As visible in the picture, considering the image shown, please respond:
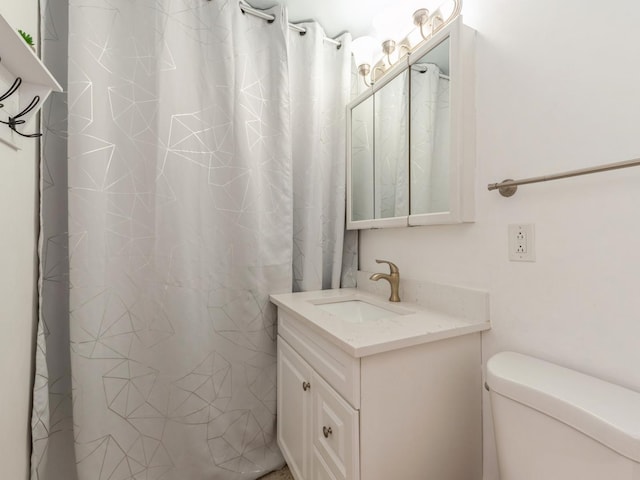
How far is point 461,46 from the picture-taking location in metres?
1.05

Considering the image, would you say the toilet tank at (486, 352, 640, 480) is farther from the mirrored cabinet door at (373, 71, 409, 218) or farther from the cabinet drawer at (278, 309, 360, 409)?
the mirrored cabinet door at (373, 71, 409, 218)

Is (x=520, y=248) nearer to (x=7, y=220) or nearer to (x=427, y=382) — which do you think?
(x=427, y=382)

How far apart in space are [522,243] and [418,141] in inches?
23.2

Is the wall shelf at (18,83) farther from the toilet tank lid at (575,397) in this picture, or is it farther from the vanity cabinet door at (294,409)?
the toilet tank lid at (575,397)

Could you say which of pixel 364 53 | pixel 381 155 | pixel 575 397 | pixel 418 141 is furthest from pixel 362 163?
pixel 575 397

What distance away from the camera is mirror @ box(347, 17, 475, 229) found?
1063 mm

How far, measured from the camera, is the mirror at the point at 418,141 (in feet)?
3.49

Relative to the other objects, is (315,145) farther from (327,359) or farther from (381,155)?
(327,359)

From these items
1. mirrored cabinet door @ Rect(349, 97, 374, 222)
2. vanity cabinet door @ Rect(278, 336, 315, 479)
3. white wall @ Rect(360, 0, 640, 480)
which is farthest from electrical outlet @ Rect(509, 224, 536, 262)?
vanity cabinet door @ Rect(278, 336, 315, 479)

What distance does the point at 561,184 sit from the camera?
2.73 ft

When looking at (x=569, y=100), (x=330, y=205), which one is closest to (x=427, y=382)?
(x=569, y=100)

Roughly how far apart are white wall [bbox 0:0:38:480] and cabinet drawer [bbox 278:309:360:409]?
2.96ft

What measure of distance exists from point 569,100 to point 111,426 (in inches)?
76.9

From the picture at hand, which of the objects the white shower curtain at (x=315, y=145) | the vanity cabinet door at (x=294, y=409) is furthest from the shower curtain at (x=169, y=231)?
the vanity cabinet door at (x=294, y=409)
